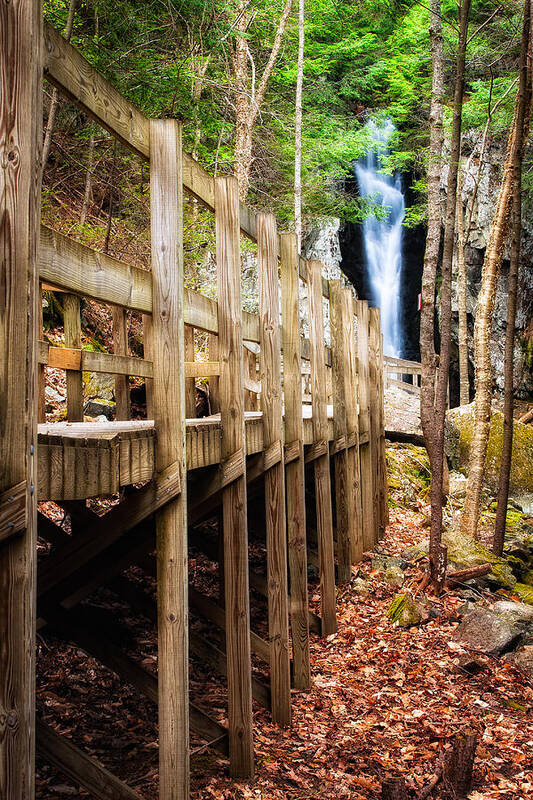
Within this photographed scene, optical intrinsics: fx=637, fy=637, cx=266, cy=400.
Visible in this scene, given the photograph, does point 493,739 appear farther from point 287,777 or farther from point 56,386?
point 56,386

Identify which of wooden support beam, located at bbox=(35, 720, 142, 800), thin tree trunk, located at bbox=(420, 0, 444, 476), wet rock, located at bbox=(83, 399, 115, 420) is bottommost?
wooden support beam, located at bbox=(35, 720, 142, 800)

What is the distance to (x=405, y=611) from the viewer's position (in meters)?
6.89

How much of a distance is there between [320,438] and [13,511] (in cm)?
497

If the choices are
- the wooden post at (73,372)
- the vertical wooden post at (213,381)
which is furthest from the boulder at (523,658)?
the wooden post at (73,372)

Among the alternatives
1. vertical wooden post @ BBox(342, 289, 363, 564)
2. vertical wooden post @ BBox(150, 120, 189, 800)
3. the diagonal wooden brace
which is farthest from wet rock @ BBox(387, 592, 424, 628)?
the diagonal wooden brace

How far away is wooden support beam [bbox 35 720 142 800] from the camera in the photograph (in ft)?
9.43

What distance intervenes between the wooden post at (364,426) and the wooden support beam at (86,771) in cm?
678

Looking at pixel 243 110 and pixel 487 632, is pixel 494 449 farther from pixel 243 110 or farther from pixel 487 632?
pixel 243 110

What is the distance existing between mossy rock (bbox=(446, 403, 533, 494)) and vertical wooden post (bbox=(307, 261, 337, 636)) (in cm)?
773

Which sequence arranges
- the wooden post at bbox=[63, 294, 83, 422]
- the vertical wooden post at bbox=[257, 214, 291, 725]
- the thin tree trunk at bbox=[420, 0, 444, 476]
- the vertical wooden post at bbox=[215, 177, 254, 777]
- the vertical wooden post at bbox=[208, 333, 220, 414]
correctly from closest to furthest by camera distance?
the vertical wooden post at bbox=[215, 177, 254, 777] < the vertical wooden post at bbox=[257, 214, 291, 725] < the wooden post at bbox=[63, 294, 83, 422] < the vertical wooden post at bbox=[208, 333, 220, 414] < the thin tree trunk at bbox=[420, 0, 444, 476]

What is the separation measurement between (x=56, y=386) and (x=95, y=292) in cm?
677

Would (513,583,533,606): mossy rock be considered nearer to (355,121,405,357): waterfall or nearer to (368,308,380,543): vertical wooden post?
(368,308,380,543): vertical wooden post

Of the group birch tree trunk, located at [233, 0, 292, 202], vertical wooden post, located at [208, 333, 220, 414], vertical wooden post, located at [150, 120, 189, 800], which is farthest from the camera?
birch tree trunk, located at [233, 0, 292, 202]

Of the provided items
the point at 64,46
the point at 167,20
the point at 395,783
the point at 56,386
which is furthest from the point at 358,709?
the point at 167,20
